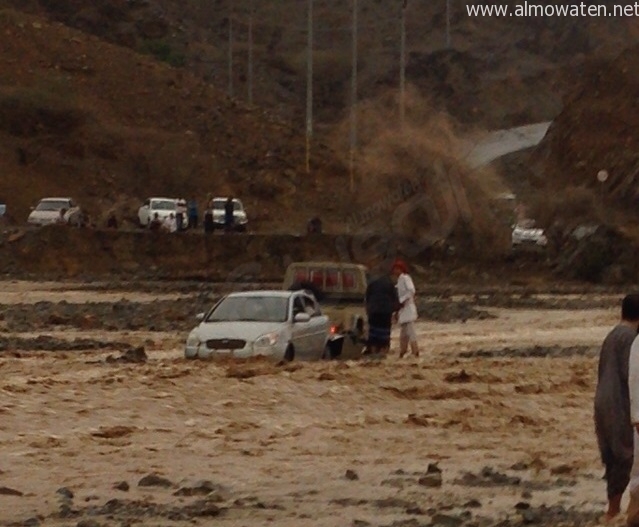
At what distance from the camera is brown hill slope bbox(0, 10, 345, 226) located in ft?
260

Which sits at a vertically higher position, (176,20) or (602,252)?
(176,20)

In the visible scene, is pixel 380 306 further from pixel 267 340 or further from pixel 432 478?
pixel 432 478

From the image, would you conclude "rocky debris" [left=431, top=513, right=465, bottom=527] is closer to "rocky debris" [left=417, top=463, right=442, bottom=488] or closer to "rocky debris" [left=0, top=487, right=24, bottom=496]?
"rocky debris" [left=417, top=463, right=442, bottom=488]

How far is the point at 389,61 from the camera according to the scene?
12356cm

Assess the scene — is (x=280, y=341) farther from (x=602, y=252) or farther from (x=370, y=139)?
(x=370, y=139)

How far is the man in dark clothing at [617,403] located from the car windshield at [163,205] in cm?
5570

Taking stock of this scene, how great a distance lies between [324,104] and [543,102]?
15361mm

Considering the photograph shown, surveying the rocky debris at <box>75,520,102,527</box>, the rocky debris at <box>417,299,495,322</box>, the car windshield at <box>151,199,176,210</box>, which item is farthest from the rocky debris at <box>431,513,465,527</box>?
the car windshield at <box>151,199,176,210</box>

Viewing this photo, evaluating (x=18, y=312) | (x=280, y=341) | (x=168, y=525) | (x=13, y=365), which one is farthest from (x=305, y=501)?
(x=18, y=312)

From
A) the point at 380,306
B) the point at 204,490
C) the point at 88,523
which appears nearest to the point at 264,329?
the point at 380,306

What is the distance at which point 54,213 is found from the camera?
215 ft

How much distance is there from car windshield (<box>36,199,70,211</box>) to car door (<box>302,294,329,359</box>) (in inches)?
1583

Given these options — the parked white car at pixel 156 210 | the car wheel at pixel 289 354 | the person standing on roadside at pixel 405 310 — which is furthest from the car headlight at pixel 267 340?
the parked white car at pixel 156 210

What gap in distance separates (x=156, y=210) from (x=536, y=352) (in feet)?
119
